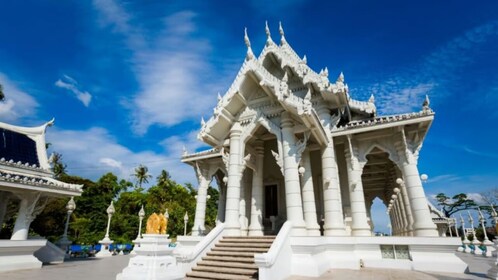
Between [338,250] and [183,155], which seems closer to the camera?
[338,250]

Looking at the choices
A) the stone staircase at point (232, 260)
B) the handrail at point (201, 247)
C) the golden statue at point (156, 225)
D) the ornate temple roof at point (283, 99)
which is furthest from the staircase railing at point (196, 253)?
the ornate temple roof at point (283, 99)

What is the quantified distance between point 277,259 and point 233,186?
11.0 feet

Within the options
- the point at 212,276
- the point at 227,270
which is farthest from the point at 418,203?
the point at 212,276

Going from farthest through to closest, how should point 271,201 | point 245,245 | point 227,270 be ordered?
point 271,201 → point 245,245 → point 227,270

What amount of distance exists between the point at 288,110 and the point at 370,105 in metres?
5.43

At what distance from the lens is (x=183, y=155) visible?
14.6 meters

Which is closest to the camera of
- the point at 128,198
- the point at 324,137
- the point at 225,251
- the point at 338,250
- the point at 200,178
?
the point at 225,251

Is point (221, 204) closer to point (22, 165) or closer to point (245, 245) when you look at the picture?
point (245, 245)

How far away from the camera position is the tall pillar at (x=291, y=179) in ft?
26.1

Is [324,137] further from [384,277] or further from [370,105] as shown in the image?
[384,277]

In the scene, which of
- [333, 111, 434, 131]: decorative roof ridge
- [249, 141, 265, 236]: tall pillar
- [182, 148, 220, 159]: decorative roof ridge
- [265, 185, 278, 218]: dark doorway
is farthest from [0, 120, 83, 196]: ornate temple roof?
[333, 111, 434, 131]: decorative roof ridge

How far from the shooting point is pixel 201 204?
13.4 m

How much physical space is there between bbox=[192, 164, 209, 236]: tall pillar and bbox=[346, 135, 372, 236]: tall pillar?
23.5ft

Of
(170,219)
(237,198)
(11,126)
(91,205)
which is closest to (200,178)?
(237,198)
